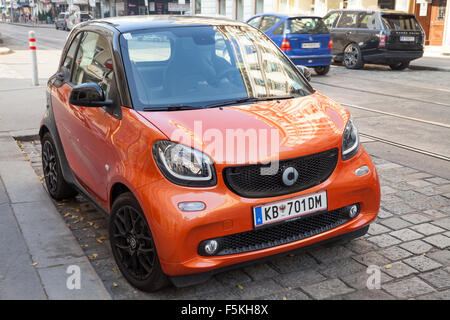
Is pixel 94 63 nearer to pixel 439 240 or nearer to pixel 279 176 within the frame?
pixel 279 176

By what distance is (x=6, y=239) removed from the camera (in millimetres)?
3900

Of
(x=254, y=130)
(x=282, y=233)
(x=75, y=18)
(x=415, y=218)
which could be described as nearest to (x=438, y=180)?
(x=415, y=218)

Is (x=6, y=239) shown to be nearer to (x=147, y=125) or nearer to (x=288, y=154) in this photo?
(x=147, y=125)

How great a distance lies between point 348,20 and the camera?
54.6ft

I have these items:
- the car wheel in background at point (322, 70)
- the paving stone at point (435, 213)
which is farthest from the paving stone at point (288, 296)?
the car wheel in background at point (322, 70)

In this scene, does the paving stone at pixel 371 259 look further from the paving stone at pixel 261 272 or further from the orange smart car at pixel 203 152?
the paving stone at pixel 261 272

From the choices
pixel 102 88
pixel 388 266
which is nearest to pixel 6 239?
pixel 102 88

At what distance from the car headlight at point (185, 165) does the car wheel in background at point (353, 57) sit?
554 inches

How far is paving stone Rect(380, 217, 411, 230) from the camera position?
418cm

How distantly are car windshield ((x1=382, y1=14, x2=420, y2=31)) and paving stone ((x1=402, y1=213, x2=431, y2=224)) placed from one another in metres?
12.4

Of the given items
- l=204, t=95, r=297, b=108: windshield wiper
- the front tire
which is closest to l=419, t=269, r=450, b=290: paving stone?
l=204, t=95, r=297, b=108: windshield wiper

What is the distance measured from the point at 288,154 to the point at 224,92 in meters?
0.86

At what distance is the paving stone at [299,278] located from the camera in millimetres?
3313

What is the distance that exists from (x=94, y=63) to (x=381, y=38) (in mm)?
12872
